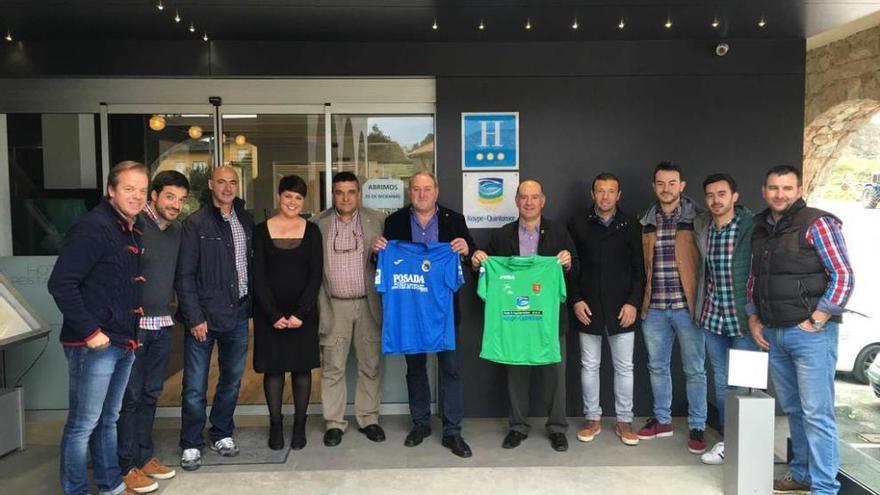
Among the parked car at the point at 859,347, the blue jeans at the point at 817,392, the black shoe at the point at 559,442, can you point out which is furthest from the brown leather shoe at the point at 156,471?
the parked car at the point at 859,347

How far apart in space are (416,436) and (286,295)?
1360mm

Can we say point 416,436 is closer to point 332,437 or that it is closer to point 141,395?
point 332,437

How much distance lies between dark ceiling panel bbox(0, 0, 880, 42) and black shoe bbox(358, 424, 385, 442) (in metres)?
2.91

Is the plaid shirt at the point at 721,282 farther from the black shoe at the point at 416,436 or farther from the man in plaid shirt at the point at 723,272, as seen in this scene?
the black shoe at the point at 416,436

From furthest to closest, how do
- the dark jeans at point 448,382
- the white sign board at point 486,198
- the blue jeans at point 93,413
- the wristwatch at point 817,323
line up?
1. the white sign board at point 486,198
2. the dark jeans at point 448,382
3. the wristwatch at point 817,323
4. the blue jeans at point 93,413

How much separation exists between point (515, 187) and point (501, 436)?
1.90m

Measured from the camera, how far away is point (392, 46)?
189 inches

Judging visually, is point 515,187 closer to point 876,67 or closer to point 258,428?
point 258,428

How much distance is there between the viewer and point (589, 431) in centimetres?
439

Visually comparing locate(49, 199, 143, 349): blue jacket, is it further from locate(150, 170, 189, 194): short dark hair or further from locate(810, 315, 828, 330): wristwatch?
locate(810, 315, 828, 330): wristwatch

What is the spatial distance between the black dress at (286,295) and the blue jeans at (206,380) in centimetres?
13

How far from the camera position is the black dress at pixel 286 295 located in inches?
158

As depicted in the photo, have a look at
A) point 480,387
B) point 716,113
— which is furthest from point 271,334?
point 716,113

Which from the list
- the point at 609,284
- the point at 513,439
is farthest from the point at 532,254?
the point at 513,439
